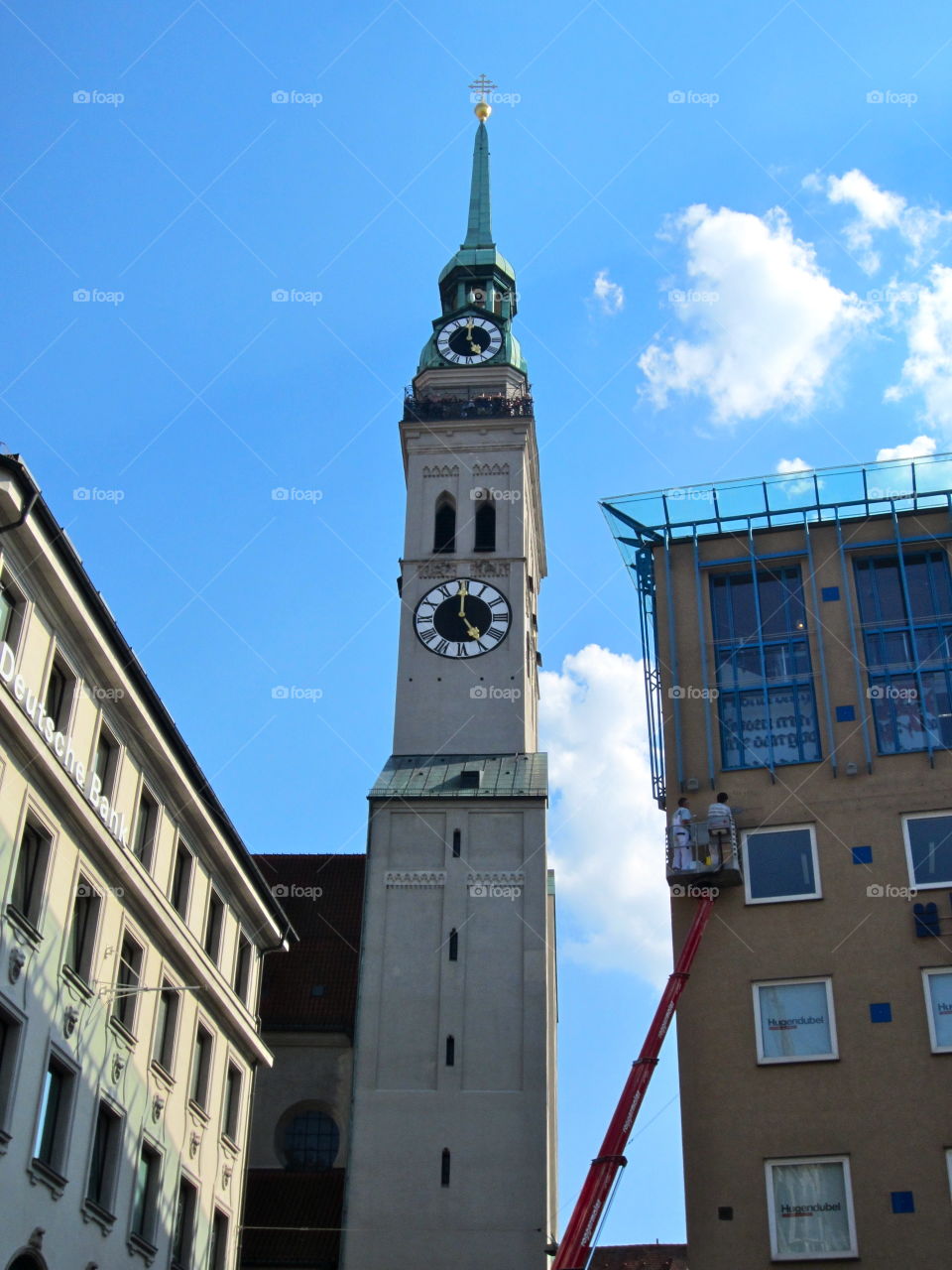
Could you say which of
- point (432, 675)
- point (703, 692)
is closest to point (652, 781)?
point (703, 692)

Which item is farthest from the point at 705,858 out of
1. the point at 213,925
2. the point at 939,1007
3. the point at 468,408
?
the point at 468,408

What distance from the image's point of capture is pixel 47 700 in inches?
1102

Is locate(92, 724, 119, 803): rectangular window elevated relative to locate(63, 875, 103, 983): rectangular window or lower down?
elevated

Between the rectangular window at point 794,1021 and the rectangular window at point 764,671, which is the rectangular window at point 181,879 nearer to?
the rectangular window at point 764,671

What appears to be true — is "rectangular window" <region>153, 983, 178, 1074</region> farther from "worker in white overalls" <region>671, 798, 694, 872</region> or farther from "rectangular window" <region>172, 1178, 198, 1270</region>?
"worker in white overalls" <region>671, 798, 694, 872</region>

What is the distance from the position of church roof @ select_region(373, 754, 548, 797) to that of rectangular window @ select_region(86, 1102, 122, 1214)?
19.8m

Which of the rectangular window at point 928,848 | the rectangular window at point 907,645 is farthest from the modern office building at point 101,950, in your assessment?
the rectangular window at point 928,848

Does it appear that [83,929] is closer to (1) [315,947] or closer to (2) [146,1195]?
(2) [146,1195]

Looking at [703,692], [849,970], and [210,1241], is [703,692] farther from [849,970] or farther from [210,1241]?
[210,1241]

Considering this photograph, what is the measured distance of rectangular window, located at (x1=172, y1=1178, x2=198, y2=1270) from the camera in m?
33.3

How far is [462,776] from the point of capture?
4984 cm

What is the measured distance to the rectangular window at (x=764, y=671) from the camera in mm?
33625

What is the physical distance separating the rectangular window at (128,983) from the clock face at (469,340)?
34.4 metres

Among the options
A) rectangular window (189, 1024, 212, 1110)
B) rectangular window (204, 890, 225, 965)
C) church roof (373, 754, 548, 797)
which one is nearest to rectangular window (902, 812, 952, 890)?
rectangular window (204, 890, 225, 965)
